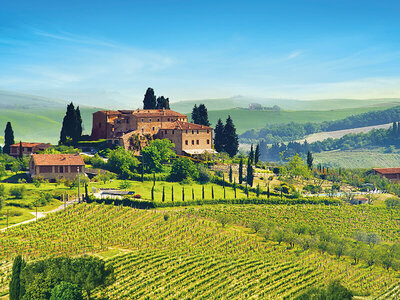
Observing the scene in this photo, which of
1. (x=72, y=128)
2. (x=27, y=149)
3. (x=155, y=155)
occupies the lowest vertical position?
(x=155, y=155)

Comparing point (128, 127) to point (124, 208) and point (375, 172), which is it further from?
point (375, 172)

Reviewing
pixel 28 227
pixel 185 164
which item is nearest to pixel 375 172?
pixel 185 164

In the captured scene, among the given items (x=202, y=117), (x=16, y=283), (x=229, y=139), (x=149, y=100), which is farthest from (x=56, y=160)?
(x=16, y=283)

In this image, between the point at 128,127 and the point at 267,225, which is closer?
the point at 267,225

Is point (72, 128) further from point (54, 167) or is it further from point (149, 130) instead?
point (54, 167)

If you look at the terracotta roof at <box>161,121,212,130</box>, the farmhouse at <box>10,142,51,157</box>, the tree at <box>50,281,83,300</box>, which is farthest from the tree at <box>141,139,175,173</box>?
the tree at <box>50,281,83,300</box>
